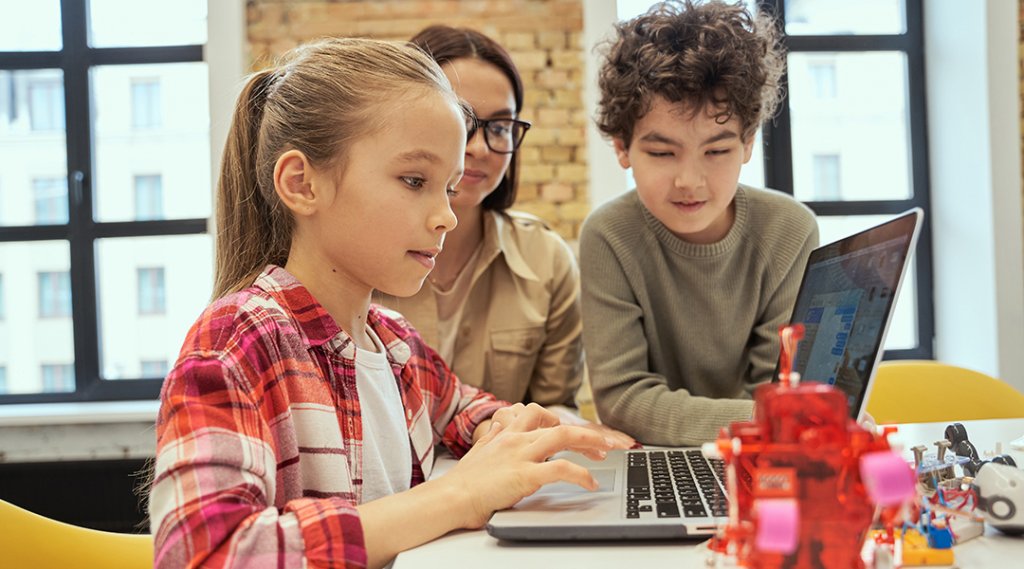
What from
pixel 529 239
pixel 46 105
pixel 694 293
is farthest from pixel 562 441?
pixel 46 105

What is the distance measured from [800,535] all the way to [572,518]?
0.37 m

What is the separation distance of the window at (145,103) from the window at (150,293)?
627mm

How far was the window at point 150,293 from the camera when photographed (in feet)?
12.4

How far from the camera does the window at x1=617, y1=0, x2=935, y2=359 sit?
3912 mm

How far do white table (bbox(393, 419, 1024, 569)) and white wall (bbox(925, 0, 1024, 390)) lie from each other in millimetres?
3050

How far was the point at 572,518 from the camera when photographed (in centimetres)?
89

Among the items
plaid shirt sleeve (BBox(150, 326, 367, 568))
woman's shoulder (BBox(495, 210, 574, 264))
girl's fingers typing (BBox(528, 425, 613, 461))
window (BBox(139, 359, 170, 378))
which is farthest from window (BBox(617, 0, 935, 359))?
plaid shirt sleeve (BBox(150, 326, 367, 568))

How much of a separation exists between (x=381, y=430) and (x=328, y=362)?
0.44 ft

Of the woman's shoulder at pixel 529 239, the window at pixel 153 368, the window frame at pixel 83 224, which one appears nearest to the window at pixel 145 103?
the window frame at pixel 83 224

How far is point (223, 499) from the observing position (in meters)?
0.79

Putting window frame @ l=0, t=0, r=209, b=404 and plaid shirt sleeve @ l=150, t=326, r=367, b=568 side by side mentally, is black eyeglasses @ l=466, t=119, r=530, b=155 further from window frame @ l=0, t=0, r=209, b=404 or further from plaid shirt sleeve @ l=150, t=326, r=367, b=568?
window frame @ l=0, t=0, r=209, b=404

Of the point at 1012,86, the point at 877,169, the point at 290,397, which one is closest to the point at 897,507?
the point at 290,397

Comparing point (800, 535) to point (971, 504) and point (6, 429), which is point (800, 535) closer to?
point (971, 504)

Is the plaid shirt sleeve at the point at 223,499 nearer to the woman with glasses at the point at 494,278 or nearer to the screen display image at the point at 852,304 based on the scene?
the screen display image at the point at 852,304
